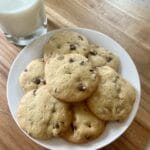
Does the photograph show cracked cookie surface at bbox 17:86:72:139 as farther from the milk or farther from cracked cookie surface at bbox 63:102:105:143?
the milk

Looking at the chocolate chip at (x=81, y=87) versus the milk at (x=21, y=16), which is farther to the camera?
the milk at (x=21, y=16)

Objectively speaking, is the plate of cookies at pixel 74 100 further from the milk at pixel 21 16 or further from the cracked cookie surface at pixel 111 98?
the milk at pixel 21 16

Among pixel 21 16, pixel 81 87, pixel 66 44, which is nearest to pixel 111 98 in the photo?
pixel 81 87

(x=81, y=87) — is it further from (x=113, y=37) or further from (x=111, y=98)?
(x=113, y=37)

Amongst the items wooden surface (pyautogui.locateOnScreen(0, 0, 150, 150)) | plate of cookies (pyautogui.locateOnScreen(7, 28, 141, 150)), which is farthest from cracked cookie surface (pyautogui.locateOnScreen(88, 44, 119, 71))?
wooden surface (pyautogui.locateOnScreen(0, 0, 150, 150))

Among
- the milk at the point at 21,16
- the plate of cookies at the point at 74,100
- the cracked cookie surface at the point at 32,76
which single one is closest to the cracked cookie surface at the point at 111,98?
the plate of cookies at the point at 74,100

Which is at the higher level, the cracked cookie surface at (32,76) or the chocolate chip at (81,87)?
the chocolate chip at (81,87)

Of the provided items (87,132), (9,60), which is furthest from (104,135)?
(9,60)
